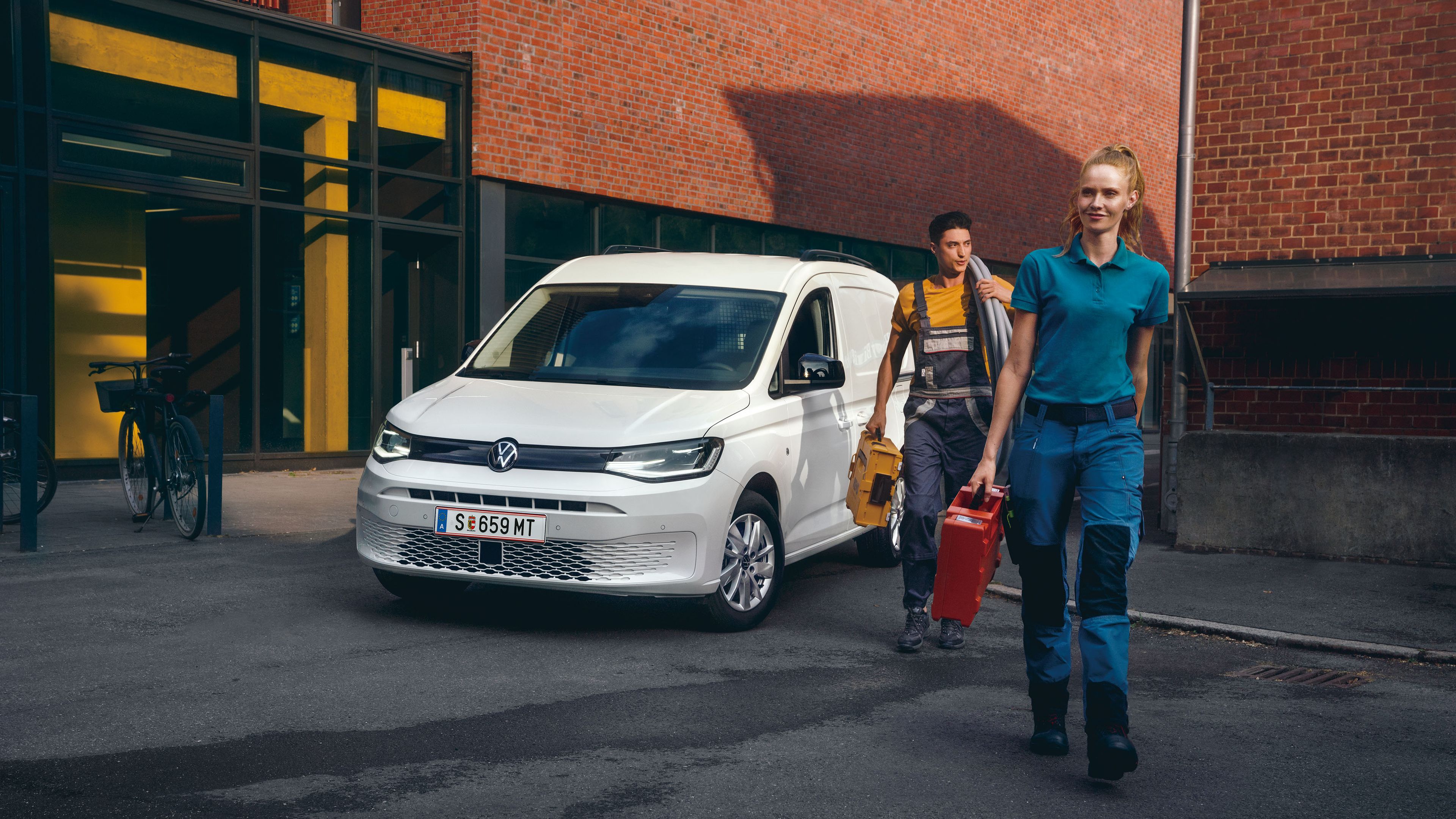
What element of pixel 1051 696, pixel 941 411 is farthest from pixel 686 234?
pixel 1051 696

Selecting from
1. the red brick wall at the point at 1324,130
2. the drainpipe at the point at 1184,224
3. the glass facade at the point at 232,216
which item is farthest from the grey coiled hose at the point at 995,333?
the glass facade at the point at 232,216

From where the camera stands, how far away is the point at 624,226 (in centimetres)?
1791

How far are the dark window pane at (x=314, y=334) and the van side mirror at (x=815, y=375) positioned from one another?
27.2ft

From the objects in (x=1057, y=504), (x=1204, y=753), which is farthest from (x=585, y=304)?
(x=1204, y=753)

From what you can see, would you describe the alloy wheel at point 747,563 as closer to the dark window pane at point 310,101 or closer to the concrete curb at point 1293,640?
the concrete curb at point 1293,640

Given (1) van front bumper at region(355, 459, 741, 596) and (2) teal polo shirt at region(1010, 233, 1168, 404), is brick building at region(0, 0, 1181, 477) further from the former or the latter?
(2) teal polo shirt at region(1010, 233, 1168, 404)

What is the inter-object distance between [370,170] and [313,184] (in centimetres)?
75

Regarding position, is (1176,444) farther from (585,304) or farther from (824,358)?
(585,304)

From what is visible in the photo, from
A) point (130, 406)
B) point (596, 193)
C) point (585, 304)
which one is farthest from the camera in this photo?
point (596, 193)

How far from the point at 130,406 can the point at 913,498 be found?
5.97 metres

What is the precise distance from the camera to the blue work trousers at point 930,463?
6316 millimetres

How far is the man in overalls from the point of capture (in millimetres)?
6324

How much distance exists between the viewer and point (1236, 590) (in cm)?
806

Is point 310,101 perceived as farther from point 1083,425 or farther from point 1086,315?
point 1083,425
